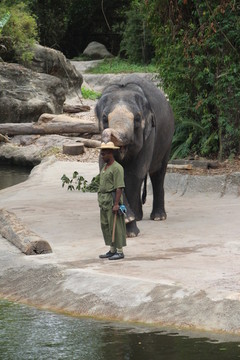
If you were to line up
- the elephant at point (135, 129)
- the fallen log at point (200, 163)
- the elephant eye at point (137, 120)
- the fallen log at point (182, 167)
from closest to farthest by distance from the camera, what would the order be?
the elephant at point (135, 129)
the elephant eye at point (137, 120)
the fallen log at point (182, 167)
the fallen log at point (200, 163)

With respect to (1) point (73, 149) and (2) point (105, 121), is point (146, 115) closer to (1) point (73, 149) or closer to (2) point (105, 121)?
(2) point (105, 121)

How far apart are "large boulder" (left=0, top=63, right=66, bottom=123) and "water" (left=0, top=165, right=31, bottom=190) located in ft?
10.5

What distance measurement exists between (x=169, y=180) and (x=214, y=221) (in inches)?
119

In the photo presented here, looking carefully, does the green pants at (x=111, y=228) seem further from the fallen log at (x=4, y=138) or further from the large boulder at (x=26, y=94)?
the large boulder at (x=26, y=94)

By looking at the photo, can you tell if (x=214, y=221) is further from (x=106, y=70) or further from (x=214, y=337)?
(x=106, y=70)

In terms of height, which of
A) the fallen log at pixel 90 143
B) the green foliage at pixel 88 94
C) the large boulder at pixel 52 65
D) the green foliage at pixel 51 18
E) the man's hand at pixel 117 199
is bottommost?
the man's hand at pixel 117 199

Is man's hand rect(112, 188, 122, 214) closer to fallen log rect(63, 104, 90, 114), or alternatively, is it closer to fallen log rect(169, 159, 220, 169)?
fallen log rect(169, 159, 220, 169)

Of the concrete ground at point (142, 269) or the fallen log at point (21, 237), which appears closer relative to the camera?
the concrete ground at point (142, 269)

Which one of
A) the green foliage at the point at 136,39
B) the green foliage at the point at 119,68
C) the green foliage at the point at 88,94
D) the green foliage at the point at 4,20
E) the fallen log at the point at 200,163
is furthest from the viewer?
the green foliage at the point at 136,39

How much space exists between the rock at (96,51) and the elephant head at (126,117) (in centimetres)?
2997

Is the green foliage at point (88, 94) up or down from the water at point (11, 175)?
up

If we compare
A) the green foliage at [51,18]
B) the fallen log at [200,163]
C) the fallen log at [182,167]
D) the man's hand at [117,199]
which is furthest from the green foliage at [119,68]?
the man's hand at [117,199]

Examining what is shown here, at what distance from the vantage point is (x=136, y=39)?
37.8 meters

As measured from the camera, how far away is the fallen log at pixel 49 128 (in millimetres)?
20469
